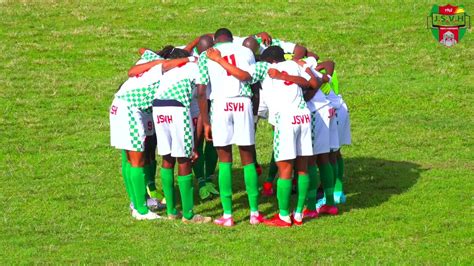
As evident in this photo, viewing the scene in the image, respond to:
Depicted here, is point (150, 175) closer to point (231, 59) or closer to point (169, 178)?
point (169, 178)

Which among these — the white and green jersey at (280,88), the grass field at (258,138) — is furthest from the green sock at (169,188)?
the white and green jersey at (280,88)

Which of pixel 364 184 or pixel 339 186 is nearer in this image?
pixel 339 186

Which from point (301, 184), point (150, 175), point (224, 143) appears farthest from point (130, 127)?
point (301, 184)

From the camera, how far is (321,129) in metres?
15.6

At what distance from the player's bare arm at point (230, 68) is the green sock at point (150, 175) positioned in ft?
7.84

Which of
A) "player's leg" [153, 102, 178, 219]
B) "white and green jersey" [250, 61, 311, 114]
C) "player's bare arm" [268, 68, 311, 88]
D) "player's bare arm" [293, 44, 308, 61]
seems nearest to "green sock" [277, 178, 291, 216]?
"white and green jersey" [250, 61, 311, 114]

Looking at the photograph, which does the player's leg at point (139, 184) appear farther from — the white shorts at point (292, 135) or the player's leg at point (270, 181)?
the player's leg at point (270, 181)

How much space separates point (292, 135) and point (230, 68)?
120cm

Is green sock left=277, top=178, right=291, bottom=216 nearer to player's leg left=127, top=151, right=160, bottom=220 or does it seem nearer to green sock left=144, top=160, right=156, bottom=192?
player's leg left=127, top=151, right=160, bottom=220

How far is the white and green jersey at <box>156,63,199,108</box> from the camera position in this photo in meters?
15.1

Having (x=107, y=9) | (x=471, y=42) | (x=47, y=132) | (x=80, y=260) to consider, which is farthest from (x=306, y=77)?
(x=107, y=9)

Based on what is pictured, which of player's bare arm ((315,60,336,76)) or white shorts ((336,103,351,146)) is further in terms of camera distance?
white shorts ((336,103,351,146))

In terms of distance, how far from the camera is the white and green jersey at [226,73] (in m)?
15.0

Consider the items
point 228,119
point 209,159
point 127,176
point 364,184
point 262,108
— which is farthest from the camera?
point 364,184
